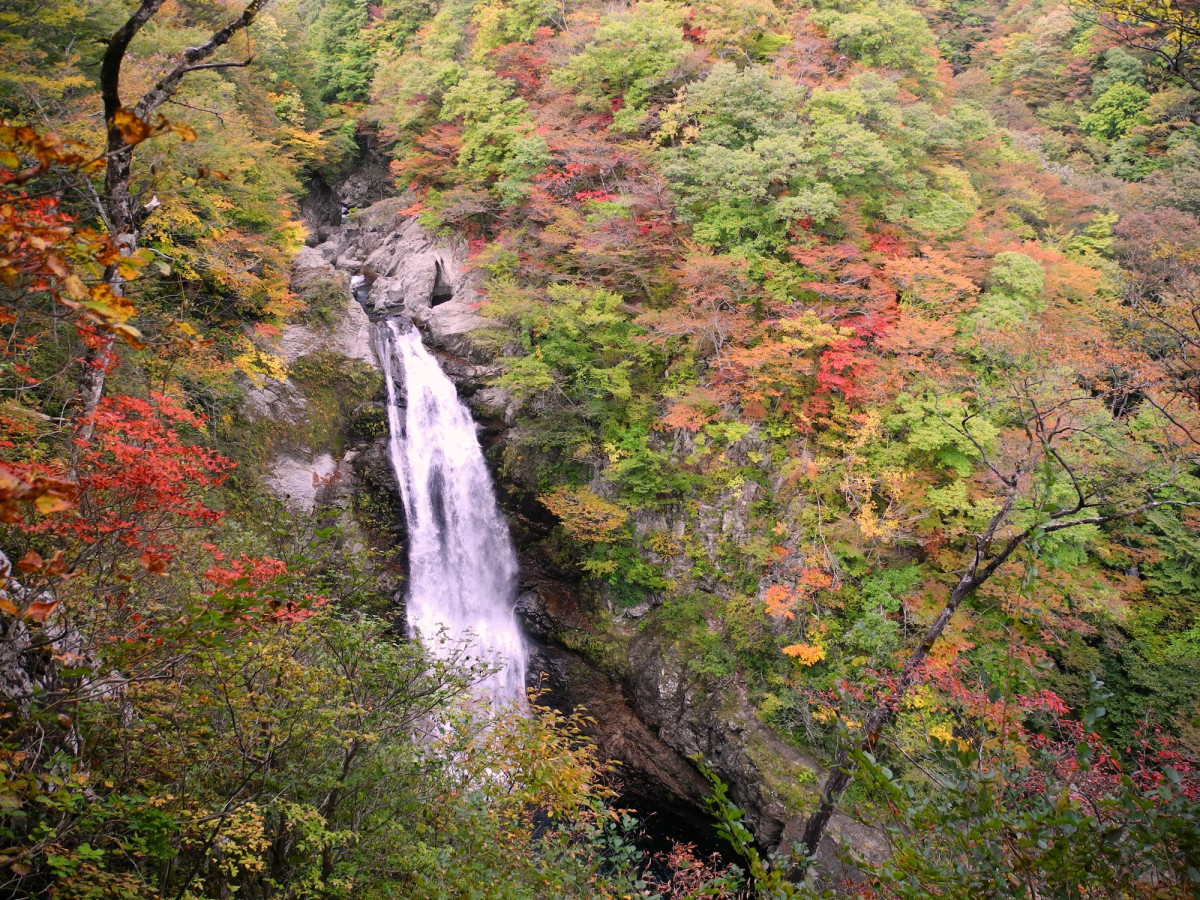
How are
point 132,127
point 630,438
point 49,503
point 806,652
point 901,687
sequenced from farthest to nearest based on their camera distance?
point 630,438 → point 806,652 → point 901,687 → point 132,127 → point 49,503

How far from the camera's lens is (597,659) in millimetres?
14773

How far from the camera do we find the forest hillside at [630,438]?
4.71 meters

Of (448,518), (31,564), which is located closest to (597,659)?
(448,518)

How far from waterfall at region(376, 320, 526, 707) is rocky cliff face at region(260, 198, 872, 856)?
18.4 inches

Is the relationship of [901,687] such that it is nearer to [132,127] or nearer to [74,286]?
[74,286]

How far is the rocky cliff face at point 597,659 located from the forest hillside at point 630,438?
3.8 inches

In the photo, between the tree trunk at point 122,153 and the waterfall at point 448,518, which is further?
the waterfall at point 448,518

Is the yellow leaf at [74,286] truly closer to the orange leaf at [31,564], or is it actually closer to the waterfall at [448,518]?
the orange leaf at [31,564]

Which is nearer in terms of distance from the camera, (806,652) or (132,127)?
(132,127)

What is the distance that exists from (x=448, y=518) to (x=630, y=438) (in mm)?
5582

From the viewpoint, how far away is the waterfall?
1509cm

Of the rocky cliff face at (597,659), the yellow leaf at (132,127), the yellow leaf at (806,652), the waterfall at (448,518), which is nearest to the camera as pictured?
the yellow leaf at (132,127)

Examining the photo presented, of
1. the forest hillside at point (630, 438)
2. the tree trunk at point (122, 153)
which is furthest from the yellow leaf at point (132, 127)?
the forest hillside at point (630, 438)

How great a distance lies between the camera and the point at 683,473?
556 inches
